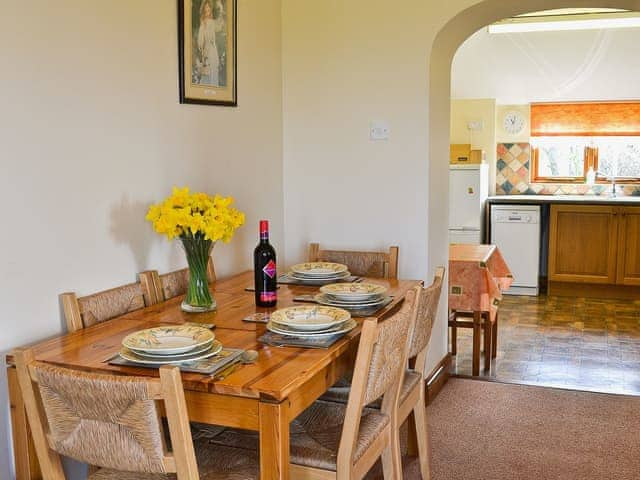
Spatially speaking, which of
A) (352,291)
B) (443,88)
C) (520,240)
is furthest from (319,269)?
(520,240)

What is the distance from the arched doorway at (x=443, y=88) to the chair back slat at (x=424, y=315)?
1.08m

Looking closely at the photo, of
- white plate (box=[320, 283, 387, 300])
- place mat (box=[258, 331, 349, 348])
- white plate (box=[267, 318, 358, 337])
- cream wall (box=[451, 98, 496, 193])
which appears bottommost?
place mat (box=[258, 331, 349, 348])

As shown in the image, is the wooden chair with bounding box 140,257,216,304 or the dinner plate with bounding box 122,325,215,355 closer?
the dinner plate with bounding box 122,325,215,355

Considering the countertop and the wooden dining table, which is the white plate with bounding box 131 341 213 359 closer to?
the wooden dining table

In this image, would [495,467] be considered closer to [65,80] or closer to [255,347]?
[255,347]

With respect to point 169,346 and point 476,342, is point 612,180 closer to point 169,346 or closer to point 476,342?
point 476,342

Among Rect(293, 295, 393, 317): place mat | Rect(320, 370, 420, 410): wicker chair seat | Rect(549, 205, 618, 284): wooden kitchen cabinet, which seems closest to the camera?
Rect(293, 295, 393, 317): place mat

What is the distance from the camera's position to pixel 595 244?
7.05m

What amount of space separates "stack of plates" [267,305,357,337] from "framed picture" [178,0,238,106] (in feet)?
3.84

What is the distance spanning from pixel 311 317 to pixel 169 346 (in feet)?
1.62

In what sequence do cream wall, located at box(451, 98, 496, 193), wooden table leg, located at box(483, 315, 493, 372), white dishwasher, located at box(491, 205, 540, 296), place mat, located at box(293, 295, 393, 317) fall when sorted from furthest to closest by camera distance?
cream wall, located at box(451, 98, 496, 193)
white dishwasher, located at box(491, 205, 540, 296)
wooden table leg, located at box(483, 315, 493, 372)
place mat, located at box(293, 295, 393, 317)

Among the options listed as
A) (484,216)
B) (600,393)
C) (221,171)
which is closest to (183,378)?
(221,171)

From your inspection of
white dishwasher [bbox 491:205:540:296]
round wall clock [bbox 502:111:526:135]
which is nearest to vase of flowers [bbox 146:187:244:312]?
white dishwasher [bbox 491:205:540:296]

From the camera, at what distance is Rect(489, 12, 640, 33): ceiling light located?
19.5ft
